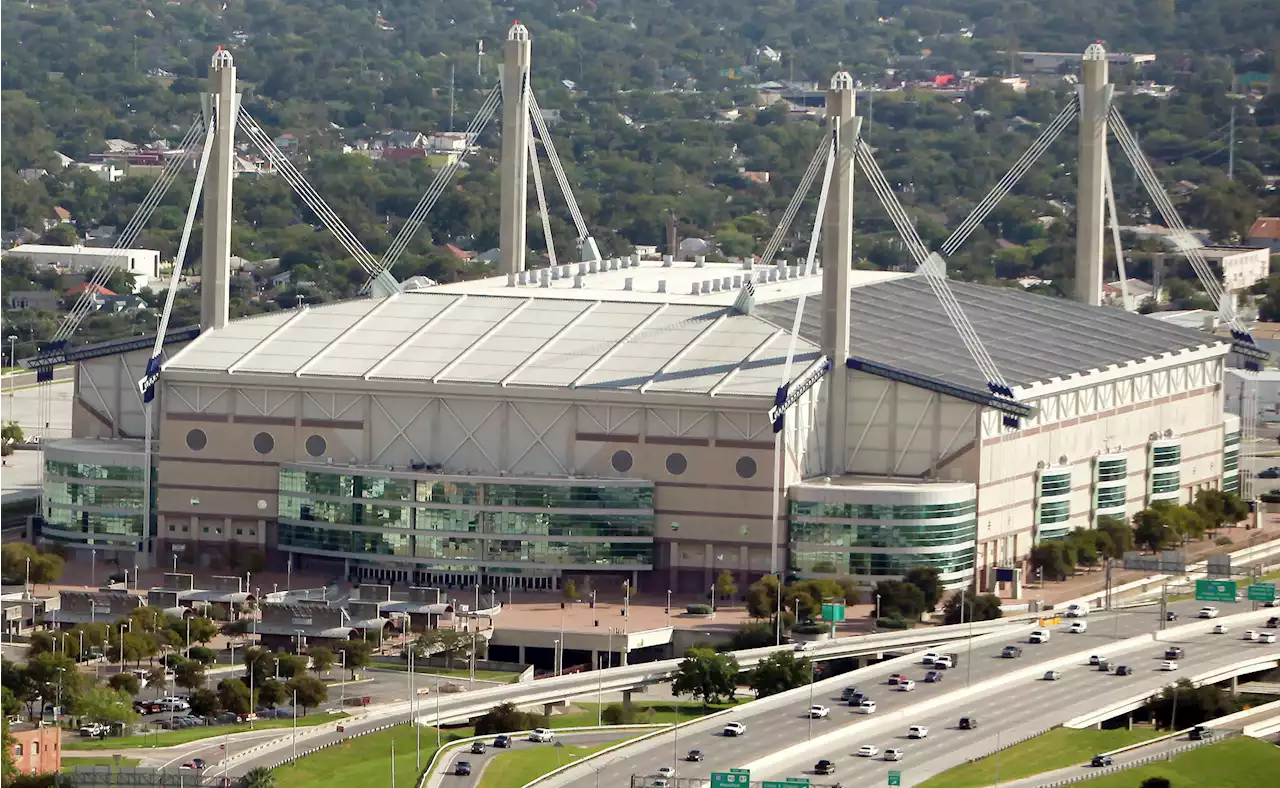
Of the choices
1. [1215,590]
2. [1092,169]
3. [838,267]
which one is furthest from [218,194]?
[1092,169]

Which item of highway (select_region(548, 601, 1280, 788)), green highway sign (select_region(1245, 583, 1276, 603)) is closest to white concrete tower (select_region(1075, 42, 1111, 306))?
green highway sign (select_region(1245, 583, 1276, 603))

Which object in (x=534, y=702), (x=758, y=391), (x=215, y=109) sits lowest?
(x=534, y=702)

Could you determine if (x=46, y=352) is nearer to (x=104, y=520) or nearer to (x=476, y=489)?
(x=104, y=520)

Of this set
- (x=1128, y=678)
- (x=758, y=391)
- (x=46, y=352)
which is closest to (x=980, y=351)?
(x=758, y=391)

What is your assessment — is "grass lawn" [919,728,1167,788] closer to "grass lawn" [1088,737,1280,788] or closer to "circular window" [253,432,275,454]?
"grass lawn" [1088,737,1280,788]

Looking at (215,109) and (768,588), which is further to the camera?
(215,109)

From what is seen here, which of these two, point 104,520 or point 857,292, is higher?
point 857,292

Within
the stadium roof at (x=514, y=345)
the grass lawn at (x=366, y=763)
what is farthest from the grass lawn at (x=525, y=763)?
the stadium roof at (x=514, y=345)

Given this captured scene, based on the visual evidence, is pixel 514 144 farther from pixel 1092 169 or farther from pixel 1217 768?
pixel 1217 768
